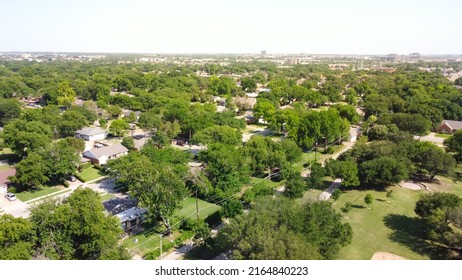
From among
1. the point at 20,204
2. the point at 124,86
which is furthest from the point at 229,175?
the point at 124,86

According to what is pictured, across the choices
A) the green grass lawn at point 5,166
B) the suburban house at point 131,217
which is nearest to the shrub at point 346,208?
the suburban house at point 131,217

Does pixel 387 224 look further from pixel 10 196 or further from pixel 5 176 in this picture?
pixel 5 176

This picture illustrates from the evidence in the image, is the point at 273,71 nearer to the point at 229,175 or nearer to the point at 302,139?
the point at 302,139

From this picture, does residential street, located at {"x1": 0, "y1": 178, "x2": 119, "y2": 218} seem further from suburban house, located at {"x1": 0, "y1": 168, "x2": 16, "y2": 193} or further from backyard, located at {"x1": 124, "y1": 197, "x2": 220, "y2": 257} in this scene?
backyard, located at {"x1": 124, "y1": 197, "x2": 220, "y2": 257}

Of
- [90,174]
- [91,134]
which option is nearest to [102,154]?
[90,174]

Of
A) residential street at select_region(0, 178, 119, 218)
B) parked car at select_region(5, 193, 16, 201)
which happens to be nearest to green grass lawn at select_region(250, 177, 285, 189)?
residential street at select_region(0, 178, 119, 218)
